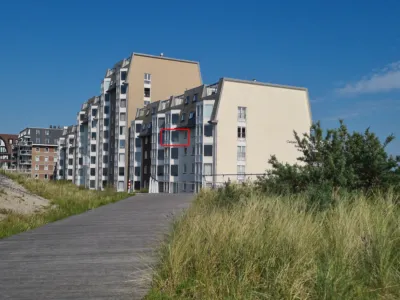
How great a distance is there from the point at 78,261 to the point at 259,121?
2212 inches

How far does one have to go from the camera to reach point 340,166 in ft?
38.0

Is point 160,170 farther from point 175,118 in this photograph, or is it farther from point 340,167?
point 340,167

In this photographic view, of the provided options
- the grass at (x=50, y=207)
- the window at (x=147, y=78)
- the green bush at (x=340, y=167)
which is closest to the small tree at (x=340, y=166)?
the green bush at (x=340, y=167)

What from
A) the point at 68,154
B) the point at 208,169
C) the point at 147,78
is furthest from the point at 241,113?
the point at 68,154

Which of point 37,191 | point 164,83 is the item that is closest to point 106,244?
point 37,191

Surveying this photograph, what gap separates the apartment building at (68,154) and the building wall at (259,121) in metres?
62.3

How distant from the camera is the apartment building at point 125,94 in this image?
80875 mm

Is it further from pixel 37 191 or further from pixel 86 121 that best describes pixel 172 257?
pixel 86 121

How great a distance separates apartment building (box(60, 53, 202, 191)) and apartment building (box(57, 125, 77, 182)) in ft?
80.0

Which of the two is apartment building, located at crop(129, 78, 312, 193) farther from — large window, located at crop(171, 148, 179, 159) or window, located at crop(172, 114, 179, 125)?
large window, located at crop(171, 148, 179, 159)

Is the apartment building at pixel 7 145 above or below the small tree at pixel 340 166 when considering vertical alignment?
above

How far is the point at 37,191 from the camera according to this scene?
20.3 metres

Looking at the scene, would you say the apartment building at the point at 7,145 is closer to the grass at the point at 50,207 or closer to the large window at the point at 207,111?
the large window at the point at 207,111

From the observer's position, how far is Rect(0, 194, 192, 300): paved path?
4980mm
